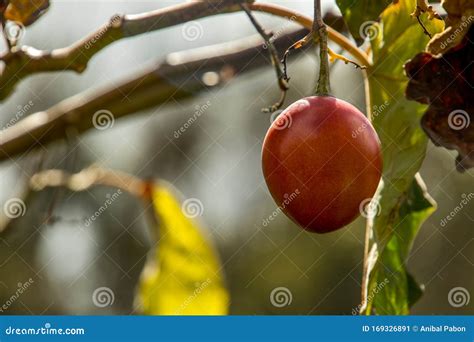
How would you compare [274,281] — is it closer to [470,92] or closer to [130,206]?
[130,206]

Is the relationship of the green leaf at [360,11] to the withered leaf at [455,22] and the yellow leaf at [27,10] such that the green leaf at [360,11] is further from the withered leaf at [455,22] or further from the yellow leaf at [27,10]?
the yellow leaf at [27,10]

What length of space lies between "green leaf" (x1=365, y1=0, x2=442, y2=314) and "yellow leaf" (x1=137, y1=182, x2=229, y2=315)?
0.39m

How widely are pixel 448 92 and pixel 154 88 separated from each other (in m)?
0.89

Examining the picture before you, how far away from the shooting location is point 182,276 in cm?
160

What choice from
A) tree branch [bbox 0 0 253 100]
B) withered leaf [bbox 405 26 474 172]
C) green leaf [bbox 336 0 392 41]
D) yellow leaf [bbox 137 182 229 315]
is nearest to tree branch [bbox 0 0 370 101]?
tree branch [bbox 0 0 253 100]

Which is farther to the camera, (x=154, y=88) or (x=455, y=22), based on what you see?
(x=154, y=88)

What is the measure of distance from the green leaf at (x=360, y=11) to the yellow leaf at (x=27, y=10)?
1.71 feet

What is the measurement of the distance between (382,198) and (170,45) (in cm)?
196

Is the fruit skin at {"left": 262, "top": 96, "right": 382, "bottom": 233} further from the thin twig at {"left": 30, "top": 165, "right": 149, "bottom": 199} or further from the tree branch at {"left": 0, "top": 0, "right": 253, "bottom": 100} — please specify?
the thin twig at {"left": 30, "top": 165, "right": 149, "bottom": 199}

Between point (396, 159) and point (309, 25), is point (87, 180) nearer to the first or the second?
point (309, 25)

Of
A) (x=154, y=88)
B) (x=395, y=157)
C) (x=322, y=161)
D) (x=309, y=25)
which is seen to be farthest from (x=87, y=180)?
(x=322, y=161)

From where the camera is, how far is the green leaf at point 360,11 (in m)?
1.13

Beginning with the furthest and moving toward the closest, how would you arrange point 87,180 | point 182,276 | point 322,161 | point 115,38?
point 87,180, point 182,276, point 115,38, point 322,161

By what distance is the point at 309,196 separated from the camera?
0.95 metres
